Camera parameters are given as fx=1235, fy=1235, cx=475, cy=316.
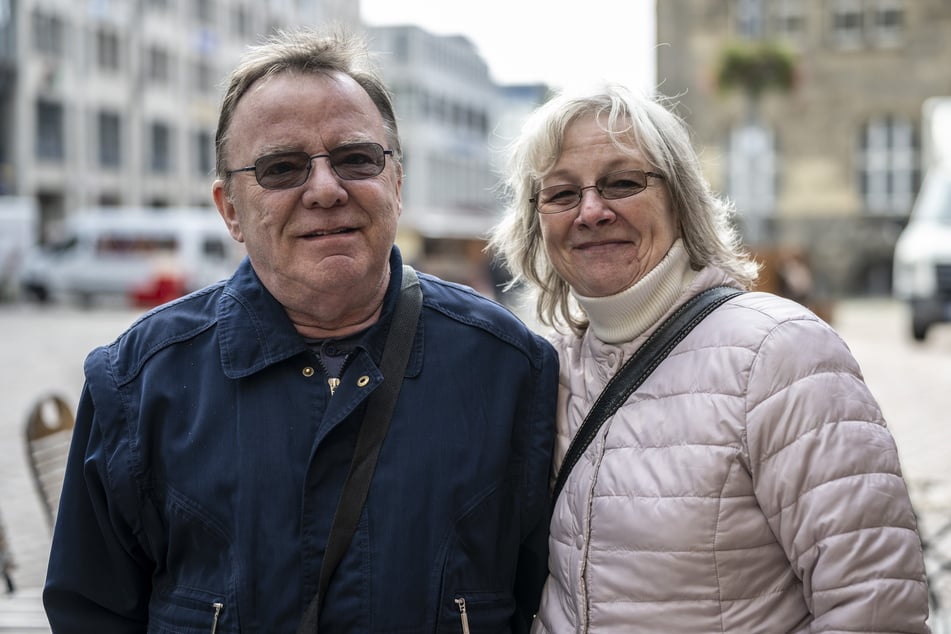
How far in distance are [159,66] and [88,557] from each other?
1998 inches

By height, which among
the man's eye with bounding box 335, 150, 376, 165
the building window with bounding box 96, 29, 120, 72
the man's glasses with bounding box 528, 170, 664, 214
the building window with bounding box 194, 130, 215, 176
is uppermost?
the building window with bounding box 96, 29, 120, 72

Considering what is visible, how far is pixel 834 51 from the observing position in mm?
34031

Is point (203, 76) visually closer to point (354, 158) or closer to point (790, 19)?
point (790, 19)

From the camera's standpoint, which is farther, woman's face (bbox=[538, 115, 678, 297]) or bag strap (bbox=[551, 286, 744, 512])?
woman's face (bbox=[538, 115, 678, 297])

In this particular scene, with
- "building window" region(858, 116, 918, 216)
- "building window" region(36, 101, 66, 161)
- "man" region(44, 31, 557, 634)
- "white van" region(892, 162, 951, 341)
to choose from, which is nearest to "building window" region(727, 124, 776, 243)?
"building window" region(858, 116, 918, 216)

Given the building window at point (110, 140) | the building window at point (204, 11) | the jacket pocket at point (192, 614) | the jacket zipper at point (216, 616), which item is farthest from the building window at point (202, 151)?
the jacket zipper at point (216, 616)

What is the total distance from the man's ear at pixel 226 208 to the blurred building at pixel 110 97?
37.2 metres

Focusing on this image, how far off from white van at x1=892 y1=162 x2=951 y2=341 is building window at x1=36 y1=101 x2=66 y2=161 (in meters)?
31.7

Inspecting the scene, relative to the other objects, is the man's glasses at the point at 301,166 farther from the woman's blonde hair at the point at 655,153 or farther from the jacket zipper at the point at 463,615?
the jacket zipper at the point at 463,615

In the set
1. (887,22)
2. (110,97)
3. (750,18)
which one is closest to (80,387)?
(750,18)

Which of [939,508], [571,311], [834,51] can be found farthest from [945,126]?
[571,311]

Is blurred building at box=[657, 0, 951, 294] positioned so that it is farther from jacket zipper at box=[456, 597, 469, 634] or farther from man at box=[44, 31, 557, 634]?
jacket zipper at box=[456, 597, 469, 634]

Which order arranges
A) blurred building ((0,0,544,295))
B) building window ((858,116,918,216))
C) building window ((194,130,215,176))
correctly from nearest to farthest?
building window ((858,116,918,216))
blurred building ((0,0,544,295))
building window ((194,130,215,176))

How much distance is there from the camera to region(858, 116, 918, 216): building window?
33.6 m
